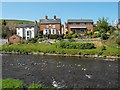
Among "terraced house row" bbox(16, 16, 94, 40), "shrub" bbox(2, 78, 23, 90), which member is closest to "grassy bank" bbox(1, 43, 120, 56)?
"terraced house row" bbox(16, 16, 94, 40)

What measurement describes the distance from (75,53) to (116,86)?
36.8 metres

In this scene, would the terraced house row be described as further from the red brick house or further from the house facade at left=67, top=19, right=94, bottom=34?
the red brick house

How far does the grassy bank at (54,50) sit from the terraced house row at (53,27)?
22270 millimetres

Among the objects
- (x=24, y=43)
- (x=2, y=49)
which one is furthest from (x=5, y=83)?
(x=24, y=43)

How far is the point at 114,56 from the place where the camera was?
212 feet

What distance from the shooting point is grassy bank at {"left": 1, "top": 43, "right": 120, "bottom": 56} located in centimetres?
6706

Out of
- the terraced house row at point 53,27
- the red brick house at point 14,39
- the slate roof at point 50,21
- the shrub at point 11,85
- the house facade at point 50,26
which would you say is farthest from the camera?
the slate roof at point 50,21

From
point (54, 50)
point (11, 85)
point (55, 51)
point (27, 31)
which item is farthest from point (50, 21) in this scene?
point (11, 85)

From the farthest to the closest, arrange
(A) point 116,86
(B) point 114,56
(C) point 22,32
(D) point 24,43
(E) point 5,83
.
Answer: (C) point 22,32, (D) point 24,43, (B) point 114,56, (A) point 116,86, (E) point 5,83

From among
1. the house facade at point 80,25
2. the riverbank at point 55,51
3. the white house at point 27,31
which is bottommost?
the riverbank at point 55,51

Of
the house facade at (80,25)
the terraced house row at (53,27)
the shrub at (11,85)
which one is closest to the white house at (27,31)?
the terraced house row at (53,27)

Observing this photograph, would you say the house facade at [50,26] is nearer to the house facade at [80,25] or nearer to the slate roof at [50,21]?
the slate roof at [50,21]

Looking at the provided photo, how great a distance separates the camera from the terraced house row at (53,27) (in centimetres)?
10194

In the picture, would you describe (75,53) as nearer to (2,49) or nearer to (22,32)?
(2,49)
